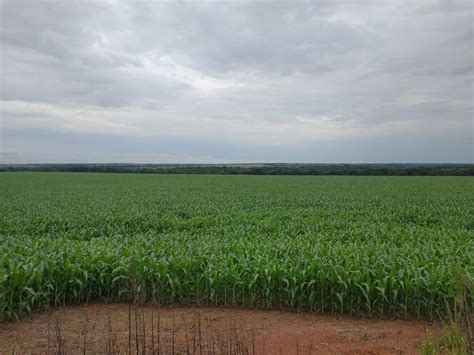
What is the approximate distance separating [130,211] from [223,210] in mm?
4563

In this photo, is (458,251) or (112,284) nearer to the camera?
(112,284)

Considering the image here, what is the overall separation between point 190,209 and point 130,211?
10.00 ft

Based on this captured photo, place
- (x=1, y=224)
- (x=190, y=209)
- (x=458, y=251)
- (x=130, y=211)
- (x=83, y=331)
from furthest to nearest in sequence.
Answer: (x=190, y=209) → (x=130, y=211) → (x=1, y=224) → (x=458, y=251) → (x=83, y=331)

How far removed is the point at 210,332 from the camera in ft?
15.9

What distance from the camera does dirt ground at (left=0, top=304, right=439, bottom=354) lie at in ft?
14.2

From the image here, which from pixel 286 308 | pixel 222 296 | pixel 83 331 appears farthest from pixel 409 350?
pixel 83 331

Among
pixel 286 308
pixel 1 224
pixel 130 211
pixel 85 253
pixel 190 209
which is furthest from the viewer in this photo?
pixel 190 209

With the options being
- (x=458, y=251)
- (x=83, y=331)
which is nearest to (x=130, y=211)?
(x=83, y=331)

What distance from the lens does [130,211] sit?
16.0 metres

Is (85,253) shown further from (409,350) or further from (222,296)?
(409,350)

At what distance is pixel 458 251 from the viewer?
792 cm

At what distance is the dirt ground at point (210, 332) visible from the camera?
14.2ft

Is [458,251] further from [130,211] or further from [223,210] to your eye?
[130,211]

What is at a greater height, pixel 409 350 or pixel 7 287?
pixel 7 287
